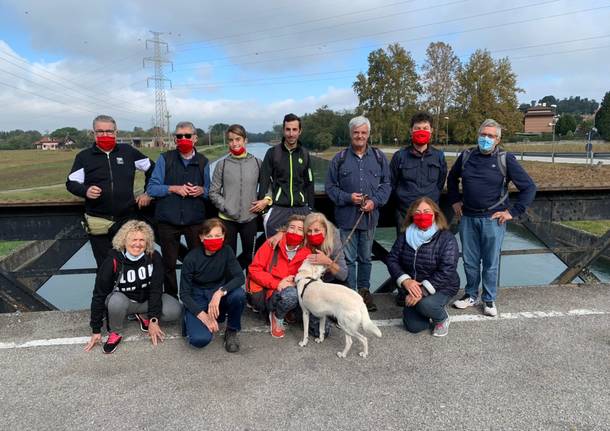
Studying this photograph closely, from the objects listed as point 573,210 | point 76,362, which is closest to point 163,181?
point 76,362

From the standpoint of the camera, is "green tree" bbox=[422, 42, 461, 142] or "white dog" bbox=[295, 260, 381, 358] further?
"green tree" bbox=[422, 42, 461, 142]

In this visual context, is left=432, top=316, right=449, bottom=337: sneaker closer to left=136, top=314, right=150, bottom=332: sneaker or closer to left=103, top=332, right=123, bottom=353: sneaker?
left=136, top=314, right=150, bottom=332: sneaker

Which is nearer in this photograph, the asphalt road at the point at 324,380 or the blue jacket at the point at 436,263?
the asphalt road at the point at 324,380

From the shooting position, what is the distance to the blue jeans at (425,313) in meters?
3.64

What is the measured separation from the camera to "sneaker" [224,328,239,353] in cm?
342

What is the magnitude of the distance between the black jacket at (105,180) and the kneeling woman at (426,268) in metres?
2.67

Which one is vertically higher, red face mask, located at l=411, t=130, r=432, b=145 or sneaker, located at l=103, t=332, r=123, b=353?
red face mask, located at l=411, t=130, r=432, b=145

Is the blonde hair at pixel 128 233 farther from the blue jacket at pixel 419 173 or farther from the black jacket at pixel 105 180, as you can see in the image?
the blue jacket at pixel 419 173

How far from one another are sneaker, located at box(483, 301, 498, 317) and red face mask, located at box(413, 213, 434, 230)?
1055mm

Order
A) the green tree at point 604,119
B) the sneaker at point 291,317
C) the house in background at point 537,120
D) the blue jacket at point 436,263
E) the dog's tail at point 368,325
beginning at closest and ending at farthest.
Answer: the dog's tail at point 368,325 → the blue jacket at point 436,263 → the sneaker at point 291,317 → the green tree at point 604,119 → the house in background at point 537,120

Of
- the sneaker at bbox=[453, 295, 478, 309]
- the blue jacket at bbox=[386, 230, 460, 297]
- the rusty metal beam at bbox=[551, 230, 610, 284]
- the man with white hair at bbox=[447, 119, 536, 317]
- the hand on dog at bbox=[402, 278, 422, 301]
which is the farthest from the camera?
→ the rusty metal beam at bbox=[551, 230, 610, 284]

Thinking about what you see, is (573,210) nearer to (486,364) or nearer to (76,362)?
(486,364)

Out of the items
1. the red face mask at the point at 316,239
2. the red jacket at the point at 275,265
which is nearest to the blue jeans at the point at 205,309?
the red jacket at the point at 275,265

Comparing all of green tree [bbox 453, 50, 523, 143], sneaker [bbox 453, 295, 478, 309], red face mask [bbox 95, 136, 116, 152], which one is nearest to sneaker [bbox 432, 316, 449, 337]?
sneaker [bbox 453, 295, 478, 309]
